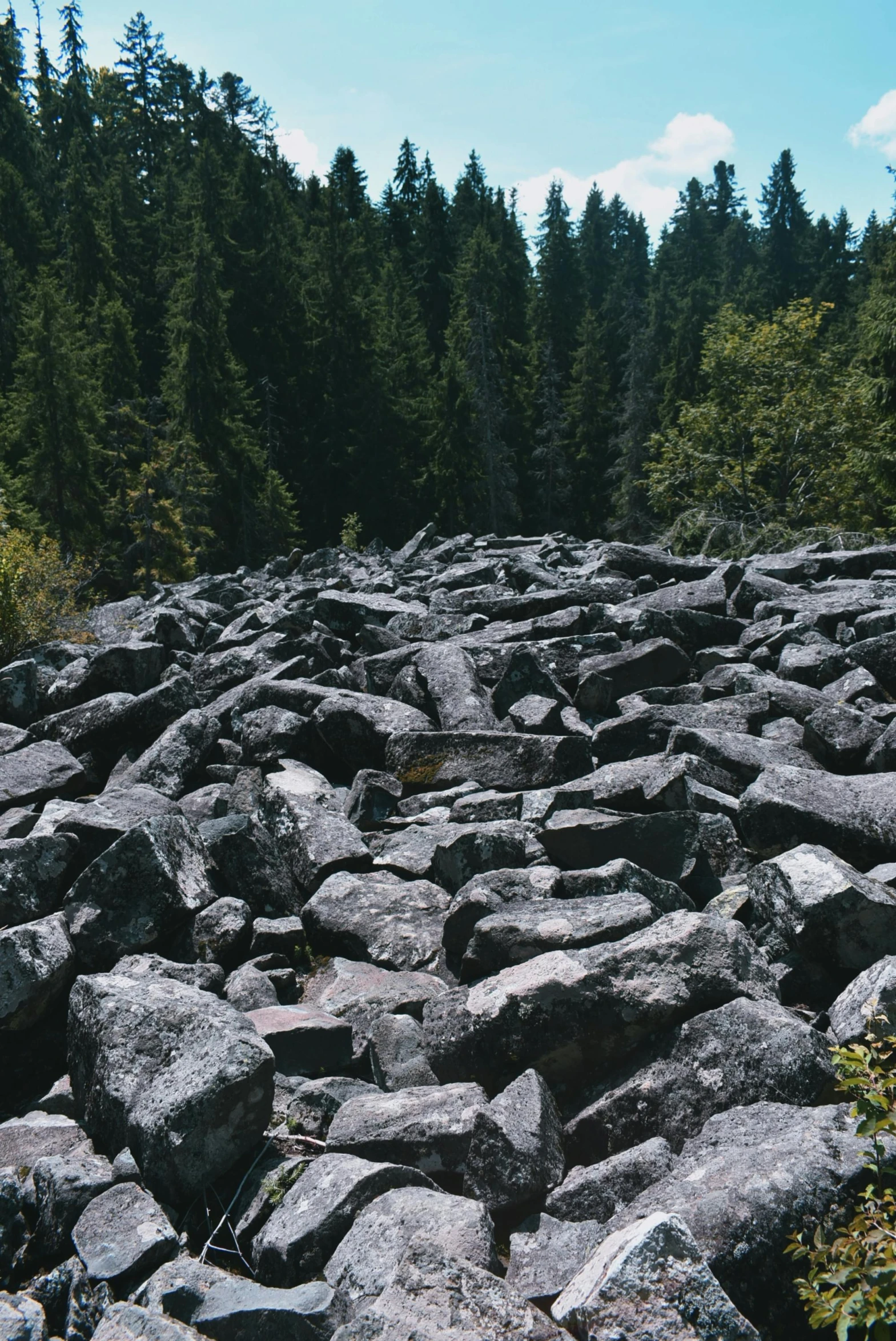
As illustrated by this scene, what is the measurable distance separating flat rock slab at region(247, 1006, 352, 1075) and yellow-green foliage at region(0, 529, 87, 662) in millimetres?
7528

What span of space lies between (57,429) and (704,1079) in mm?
33784

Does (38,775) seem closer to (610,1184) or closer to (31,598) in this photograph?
(610,1184)

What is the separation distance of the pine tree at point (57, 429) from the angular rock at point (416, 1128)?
1206 inches

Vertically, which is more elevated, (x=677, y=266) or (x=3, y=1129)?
(x=677, y=266)

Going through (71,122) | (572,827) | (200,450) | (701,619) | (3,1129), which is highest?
(71,122)

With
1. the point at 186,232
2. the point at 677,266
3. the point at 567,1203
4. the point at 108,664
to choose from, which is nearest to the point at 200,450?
the point at 186,232

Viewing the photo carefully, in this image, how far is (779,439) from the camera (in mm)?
28516

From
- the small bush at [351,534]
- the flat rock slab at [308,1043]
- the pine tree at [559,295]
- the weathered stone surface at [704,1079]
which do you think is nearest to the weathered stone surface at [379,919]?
the flat rock slab at [308,1043]

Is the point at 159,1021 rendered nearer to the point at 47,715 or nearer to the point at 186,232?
the point at 47,715

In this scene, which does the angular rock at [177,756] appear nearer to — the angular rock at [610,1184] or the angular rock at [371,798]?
the angular rock at [371,798]

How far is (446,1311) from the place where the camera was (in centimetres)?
209

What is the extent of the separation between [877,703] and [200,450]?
35081 mm

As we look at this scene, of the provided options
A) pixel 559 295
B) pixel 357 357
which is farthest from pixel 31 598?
pixel 559 295

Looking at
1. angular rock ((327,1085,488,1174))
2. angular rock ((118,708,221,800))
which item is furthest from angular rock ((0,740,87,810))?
angular rock ((327,1085,488,1174))
